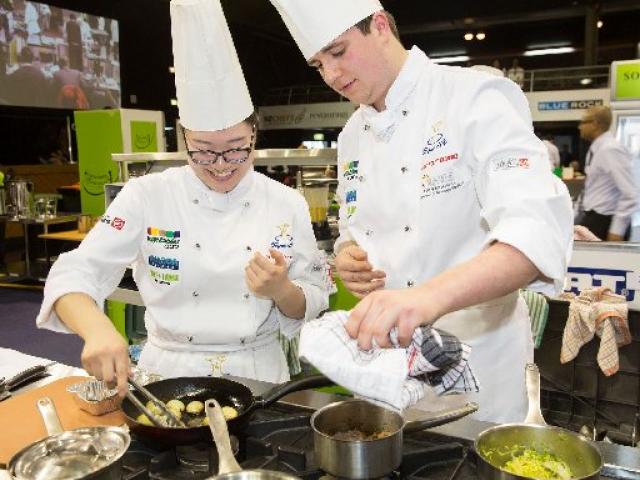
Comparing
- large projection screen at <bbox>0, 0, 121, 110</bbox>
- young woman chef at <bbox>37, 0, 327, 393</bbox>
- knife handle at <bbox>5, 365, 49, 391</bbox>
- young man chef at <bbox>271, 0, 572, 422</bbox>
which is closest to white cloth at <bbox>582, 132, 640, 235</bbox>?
young man chef at <bbox>271, 0, 572, 422</bbox>

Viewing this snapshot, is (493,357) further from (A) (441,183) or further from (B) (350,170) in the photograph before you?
(B) (350,170)

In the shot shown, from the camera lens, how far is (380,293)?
875 millimetres

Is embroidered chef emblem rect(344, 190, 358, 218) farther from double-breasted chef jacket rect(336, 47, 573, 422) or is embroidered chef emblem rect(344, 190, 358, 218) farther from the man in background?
the man in background

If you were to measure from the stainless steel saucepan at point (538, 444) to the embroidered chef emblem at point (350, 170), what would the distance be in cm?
86

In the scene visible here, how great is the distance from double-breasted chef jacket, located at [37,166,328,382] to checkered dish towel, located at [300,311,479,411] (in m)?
0.84

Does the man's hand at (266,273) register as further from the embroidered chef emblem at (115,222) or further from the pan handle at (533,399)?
the pan handle at (533,399)

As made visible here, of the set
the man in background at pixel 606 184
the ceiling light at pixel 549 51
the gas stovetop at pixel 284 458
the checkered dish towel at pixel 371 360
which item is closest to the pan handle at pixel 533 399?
the gas stovetop at pixel 284 458

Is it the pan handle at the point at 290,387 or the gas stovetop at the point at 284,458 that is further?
the pan handle at the point at 290,387

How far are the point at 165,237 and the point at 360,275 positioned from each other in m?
0.65

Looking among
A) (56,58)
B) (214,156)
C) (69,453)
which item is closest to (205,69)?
(214,156)

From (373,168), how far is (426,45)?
1639 centimetres

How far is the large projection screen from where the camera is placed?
9250mm

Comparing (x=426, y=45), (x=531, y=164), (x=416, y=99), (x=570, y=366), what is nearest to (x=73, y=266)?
(x=416, y=99)

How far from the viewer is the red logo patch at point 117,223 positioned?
5.68 ft
